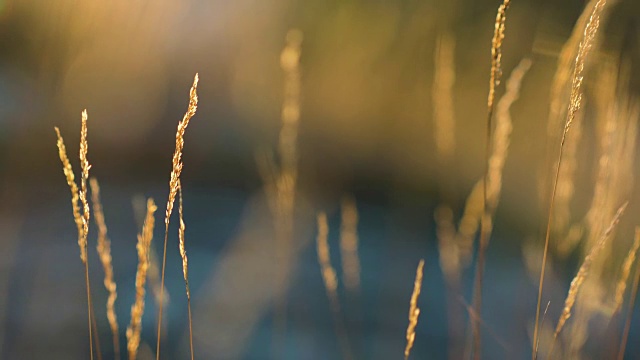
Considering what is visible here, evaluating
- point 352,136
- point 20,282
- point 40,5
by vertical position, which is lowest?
point 20,282

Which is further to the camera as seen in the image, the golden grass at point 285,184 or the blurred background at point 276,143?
the blurred background at point 276,143

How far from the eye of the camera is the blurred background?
10.2 feet

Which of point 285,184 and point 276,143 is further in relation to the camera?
point 276,143

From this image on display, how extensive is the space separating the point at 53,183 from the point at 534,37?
99.5 inches

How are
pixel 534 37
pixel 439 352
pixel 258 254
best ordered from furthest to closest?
pixel 534 37
pixel 258 254
pixel 439 352

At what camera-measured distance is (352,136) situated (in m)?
4.03

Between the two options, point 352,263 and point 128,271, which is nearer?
point 352,263

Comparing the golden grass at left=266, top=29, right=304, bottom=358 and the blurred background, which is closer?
the golden grass at left=266, top=29, right=304, bottom=358

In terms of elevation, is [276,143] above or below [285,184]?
above

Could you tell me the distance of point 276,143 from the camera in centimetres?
402

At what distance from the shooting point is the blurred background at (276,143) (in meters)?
3.10

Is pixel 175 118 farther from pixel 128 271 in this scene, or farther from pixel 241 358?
pixel 241 358

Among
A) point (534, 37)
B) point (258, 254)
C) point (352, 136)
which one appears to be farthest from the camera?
point (352, 136)

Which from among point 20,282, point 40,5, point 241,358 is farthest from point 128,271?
point 40,5
